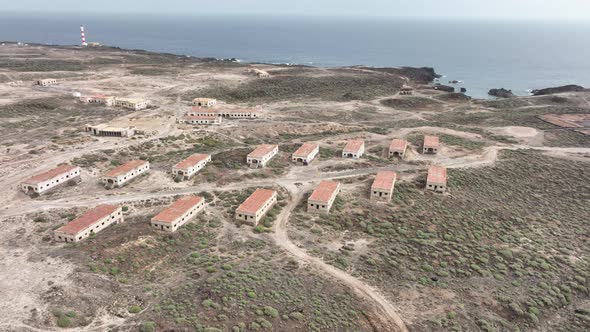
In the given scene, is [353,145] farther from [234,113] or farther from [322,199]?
[234,113]

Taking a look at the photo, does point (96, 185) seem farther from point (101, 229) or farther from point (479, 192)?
point (479, 192)

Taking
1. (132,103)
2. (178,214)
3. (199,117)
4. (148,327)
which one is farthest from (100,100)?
(148,327)

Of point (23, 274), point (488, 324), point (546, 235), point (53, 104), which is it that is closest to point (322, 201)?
point (488, 324)

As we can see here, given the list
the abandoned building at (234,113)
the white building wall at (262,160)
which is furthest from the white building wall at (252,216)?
the abandoned building at (234,113)

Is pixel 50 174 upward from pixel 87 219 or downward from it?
upward

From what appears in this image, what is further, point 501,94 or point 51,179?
point 501,94

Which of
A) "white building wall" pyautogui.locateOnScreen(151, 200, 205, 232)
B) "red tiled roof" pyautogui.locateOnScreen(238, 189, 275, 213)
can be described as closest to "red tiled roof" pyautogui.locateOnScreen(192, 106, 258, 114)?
"red tiled roof" pyautogui.locateOnScreen(238, 189, 275, 213)

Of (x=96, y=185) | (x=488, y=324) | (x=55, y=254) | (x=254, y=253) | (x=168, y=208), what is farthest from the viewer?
(x=96, y=185)
